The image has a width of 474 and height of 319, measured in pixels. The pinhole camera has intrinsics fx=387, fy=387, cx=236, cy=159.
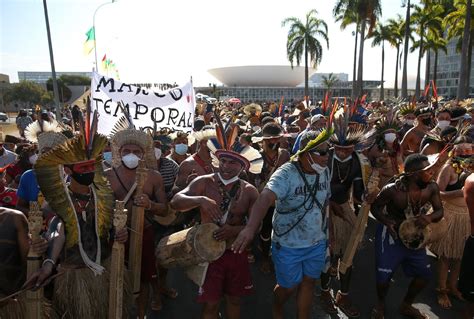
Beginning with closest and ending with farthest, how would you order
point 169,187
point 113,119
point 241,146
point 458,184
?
point 241,146
point 458,184
point 169,187
point 113,119

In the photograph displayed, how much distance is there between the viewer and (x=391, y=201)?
400cm

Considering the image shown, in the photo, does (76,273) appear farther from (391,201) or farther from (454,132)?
(454,132)

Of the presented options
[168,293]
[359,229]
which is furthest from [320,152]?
[168,293]

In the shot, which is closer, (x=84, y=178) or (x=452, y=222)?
(x=84, y=178)

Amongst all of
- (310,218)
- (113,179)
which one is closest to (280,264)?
(310,218)

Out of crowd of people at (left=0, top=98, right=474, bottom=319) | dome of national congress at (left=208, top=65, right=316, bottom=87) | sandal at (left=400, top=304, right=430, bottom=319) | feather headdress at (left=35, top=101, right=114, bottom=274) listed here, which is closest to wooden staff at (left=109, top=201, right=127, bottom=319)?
crowd of people at (left=0, top=98, right=474, bottom=319)

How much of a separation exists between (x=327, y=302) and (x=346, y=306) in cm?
23

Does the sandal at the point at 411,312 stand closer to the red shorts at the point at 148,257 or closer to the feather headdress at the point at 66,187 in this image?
the red shorts at the point at 148,257

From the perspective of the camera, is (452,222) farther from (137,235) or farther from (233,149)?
(137,235)

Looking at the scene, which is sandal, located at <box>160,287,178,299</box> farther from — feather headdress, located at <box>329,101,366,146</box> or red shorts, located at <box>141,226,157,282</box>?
feather headdress, located at <box>329,101,366,146</box>

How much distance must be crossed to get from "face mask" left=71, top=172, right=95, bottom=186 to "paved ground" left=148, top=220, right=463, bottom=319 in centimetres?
198

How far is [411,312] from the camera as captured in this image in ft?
13.6

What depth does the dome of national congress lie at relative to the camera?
357ft

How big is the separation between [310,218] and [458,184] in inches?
82.2
